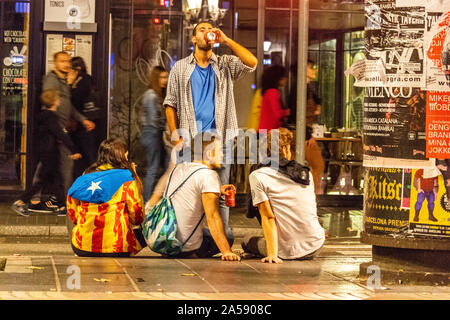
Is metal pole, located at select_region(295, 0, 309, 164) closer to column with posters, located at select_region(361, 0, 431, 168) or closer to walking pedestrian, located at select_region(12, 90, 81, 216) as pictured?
walking pedestrian, located at select_region(12, 90, 81, 216)

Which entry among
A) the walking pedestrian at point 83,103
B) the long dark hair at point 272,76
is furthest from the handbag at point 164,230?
the long dark hair at point 272,76

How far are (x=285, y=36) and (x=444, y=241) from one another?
7732mm

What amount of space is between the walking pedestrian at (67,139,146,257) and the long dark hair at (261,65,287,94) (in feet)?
14.9

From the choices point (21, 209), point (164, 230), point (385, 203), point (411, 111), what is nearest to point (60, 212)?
point (21, 209)

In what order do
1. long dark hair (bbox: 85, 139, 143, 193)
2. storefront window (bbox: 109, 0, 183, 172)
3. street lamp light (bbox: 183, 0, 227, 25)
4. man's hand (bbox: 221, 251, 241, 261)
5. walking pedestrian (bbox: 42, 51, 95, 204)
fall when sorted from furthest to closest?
street lamp light (bbox: 183, 0, 227, 25) → storefront window (bbox: 109, 0, 183, 172) → walking pedestrian (bbox: 42, 51, 95, 204) → long dark hair (bbox: 85, 139, 143, 193) → man's hand (bbox: 221, 251, 241, 261)

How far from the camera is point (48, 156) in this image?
1221cm

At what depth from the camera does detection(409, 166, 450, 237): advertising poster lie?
7.45 metres

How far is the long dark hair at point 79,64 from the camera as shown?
12773 millimetres

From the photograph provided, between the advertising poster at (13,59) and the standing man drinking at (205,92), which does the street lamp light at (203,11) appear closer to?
the advertising poster at (13,59)

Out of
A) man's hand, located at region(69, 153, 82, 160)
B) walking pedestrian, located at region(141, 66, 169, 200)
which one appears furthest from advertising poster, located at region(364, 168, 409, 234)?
man's hand, located at region(69, 153, 82, 160)

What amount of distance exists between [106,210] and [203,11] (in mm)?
6665

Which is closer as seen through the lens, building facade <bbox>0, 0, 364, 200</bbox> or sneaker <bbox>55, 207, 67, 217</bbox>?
sneaker <bbox>55, 207, 67, 217</bbox>

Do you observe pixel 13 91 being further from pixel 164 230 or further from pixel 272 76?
pixel 164 230

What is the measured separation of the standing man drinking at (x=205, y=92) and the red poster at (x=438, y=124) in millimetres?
2171
